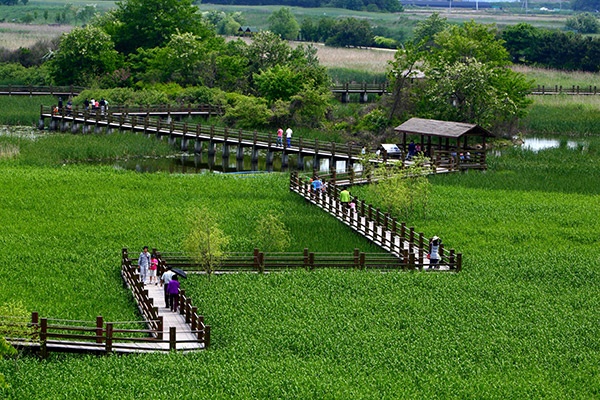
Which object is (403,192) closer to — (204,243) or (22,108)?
(204,243)

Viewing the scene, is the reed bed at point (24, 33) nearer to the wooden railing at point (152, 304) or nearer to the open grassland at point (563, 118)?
the open grassland at point (563, 118)

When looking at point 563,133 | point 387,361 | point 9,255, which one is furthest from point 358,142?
point 387,361

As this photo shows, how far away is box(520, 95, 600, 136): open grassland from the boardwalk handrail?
37.4 m

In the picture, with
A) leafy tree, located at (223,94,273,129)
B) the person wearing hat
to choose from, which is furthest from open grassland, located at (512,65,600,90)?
the person wearing hat

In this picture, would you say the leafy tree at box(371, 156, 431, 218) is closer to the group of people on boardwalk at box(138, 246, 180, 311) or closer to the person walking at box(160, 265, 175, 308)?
the group of people on boardwalk at box(138, 246, 180, 311)

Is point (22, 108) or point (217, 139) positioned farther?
point (22, 108)

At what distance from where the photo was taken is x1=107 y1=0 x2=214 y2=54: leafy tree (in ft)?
354

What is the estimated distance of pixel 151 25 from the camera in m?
108

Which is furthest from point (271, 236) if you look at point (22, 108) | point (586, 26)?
point (586, 26)

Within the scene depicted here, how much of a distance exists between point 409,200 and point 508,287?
46.2 ft

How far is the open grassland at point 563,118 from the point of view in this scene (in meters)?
94.5

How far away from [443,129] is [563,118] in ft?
96.1

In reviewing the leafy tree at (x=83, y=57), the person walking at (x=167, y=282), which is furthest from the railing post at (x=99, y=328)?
the leafy tree at (x=83, y=57)

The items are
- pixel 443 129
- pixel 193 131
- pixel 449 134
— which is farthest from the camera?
pixel 193 131
